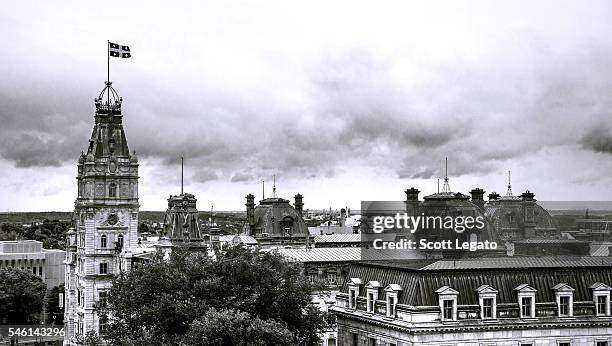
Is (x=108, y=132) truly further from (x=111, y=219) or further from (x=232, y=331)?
(x=232, y=331)

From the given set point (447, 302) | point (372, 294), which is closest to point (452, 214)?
point (372, 294)

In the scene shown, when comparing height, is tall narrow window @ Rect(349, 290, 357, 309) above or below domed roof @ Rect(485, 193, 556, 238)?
below

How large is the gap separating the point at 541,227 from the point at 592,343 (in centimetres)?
6553

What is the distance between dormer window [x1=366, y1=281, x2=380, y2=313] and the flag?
61.1 m

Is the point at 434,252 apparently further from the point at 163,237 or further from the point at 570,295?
the point at 163,237

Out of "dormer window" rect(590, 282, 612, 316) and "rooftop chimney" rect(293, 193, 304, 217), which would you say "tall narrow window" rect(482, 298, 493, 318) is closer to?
"dormer window" rect(590, 282, 612, 316)

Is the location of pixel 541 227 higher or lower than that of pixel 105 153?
lower

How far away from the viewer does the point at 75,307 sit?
416 feet

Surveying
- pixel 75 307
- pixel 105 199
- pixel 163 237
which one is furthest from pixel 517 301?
pixel 75 307

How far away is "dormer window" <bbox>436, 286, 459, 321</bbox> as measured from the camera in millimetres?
68312

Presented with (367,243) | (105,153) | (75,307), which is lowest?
(75,307)

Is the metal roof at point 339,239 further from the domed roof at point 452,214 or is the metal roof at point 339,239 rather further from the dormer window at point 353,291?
the dormer window at point 353,291

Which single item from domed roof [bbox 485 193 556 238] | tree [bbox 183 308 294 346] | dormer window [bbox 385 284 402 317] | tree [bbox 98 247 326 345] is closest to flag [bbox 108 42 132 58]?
tree [bbox 98 247 326 345]

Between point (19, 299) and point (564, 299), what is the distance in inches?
4655
